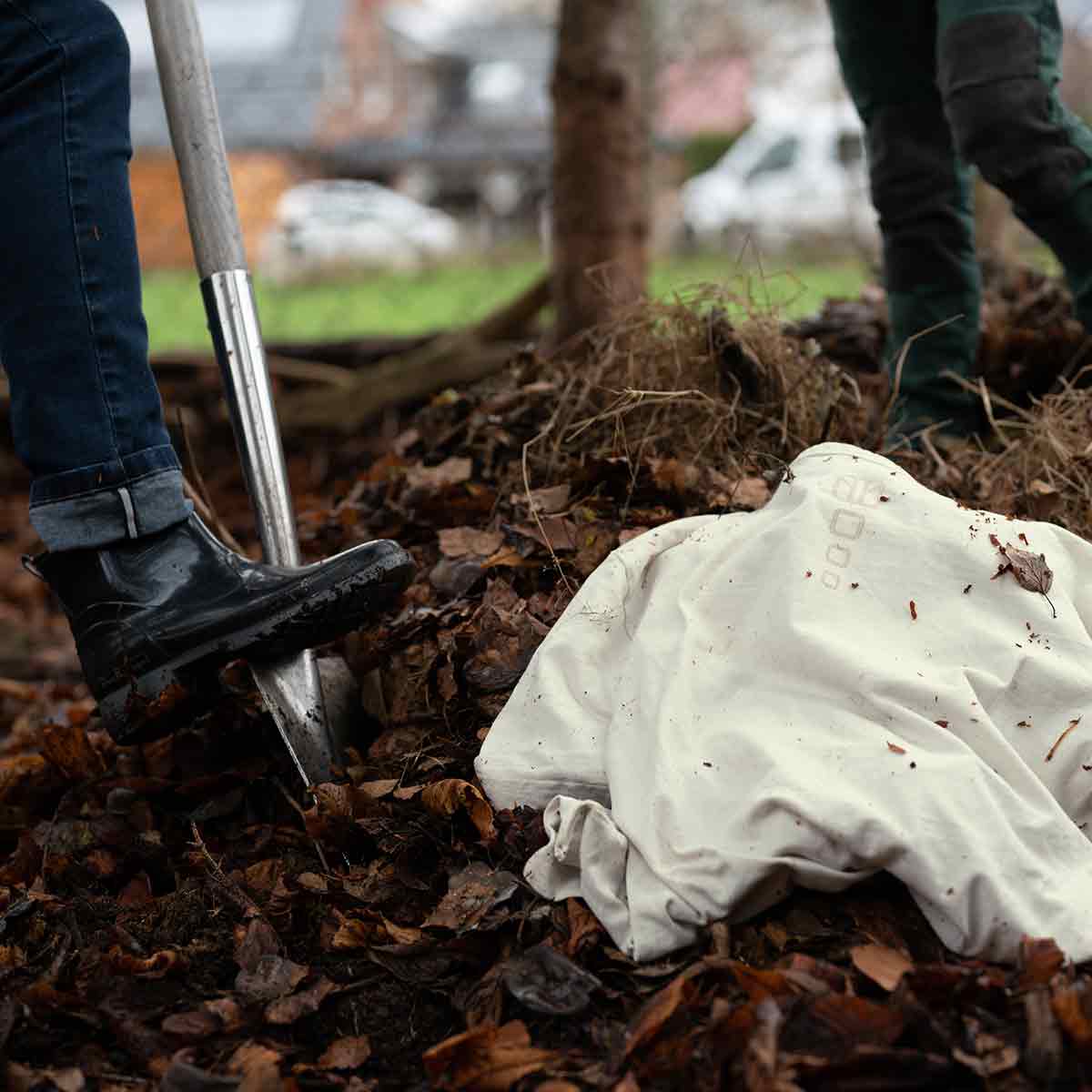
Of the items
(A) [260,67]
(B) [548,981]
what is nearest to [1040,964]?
(B) [548,981]

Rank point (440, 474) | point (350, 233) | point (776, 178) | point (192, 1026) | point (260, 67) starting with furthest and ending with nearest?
1. point (260, 67)
2. point (776, 178)
3. point (350, 233)
4. point (440, 474)
5. point (192, 1026)

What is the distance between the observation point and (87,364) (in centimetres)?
176

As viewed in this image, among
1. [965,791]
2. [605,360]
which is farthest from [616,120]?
[965,791]

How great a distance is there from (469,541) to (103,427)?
0.71 metres

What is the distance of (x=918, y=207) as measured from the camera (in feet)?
8.74

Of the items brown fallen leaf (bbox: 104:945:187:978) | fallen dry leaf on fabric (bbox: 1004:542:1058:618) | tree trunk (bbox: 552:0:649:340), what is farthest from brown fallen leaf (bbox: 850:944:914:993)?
tree trunk (bbox: 552:0:649:340)

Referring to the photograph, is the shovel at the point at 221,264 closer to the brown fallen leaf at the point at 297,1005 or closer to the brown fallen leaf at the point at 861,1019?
the brown fallen leaf at the point at 297,1005

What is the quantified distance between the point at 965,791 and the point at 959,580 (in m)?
0.35

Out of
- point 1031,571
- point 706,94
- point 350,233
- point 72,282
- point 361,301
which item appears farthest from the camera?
point 350,233

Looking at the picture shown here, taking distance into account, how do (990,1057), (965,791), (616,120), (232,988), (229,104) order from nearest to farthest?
(990,1057) < (965,791) < (232,988) < (616,120) < (229,104)

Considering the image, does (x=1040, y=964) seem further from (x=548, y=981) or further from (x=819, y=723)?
(x=548, y=981)

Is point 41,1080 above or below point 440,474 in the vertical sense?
below

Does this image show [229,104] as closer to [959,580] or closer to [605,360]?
[605,360]

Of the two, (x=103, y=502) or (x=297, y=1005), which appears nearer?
(x=297, y=1005)
